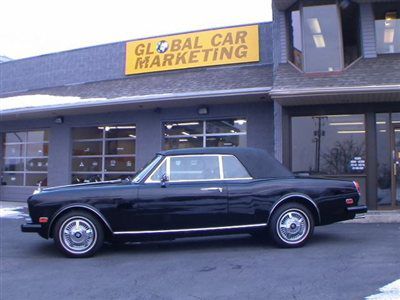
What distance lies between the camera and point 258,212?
735 centimetres

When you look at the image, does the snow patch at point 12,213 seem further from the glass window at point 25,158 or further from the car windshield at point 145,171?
the car windshield at point 145,171

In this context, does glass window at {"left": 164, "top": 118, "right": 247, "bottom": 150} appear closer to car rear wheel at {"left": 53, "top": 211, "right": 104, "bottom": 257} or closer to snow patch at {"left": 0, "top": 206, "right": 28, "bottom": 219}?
snow patch at {"left": 0, "top": 206, "right": 28, "bottom": 219}

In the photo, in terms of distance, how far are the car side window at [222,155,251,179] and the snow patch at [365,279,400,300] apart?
2.86m

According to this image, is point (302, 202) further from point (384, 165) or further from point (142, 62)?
point (142, 62)

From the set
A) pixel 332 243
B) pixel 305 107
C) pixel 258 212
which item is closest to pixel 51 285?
pixel 258 212

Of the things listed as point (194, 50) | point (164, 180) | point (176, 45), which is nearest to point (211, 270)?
point (164, 180)

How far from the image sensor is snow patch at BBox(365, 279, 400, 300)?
4862 millimetres

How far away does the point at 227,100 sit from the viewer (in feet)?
43.7

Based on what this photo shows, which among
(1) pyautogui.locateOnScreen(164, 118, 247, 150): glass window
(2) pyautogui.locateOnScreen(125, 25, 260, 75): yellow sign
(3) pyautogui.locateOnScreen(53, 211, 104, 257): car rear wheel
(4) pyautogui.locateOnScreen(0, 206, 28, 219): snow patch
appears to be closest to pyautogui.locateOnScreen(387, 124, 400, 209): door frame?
(1) pyautogui.locateOnScreen(164, 118, 247, 150): glass window

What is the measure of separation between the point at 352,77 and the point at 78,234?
717 cm

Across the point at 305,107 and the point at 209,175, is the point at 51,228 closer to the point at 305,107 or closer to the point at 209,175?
the point at 209,175

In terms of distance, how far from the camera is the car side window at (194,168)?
24.8 ft

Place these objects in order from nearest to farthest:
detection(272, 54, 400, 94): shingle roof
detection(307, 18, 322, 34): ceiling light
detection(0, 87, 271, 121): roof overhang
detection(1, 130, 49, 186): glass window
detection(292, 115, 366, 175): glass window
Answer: detection(272, 54, 400, 94): shingle roof → detection(292, 115, 366, 175): glass window → detection(307, 18, 322, 34): ceiling light → detection(0, 87, 271, 121): roof overhang → detection(1, 130, 49, 186): glass window

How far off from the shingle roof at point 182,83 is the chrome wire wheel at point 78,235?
6.38 metres
